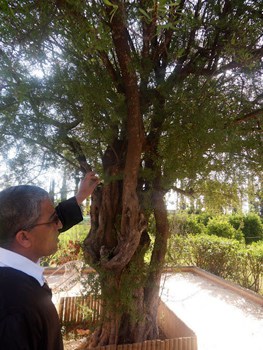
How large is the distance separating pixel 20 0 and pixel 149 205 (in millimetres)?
2066

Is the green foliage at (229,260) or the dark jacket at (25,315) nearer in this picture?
the dark jacket at (25,315)

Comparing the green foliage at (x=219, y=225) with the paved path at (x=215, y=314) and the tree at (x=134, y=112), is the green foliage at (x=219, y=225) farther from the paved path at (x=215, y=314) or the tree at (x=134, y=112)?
the paved path at (x=215, y=314)

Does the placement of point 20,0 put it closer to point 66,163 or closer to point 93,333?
point 66,163

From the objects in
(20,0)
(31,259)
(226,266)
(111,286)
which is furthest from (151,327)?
(226,266)

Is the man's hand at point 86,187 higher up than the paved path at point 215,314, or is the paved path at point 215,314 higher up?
the man's hand at point 86,187

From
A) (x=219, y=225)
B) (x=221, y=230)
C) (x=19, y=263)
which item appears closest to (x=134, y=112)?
(x=19, y=263)

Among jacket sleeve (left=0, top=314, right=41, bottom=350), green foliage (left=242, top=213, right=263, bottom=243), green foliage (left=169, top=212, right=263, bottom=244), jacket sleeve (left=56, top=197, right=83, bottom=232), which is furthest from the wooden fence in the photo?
green foliage (left=242, top=213, right=263, bottom=243)

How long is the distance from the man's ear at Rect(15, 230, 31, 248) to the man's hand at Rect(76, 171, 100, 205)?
1061 mm

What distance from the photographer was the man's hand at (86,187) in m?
2.54

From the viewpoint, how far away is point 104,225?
10.9ft

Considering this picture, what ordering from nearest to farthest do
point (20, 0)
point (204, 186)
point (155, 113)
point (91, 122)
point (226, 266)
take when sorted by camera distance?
point (20, 0), point (91, 122), point (155, 113), point (204, 186), point (226, 266)

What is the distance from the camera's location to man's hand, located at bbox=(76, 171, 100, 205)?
2.54 metres

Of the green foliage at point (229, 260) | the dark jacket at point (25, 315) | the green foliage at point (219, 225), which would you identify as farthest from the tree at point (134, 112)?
the green foliage at point (229, 260)

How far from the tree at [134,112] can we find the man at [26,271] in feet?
3.60
